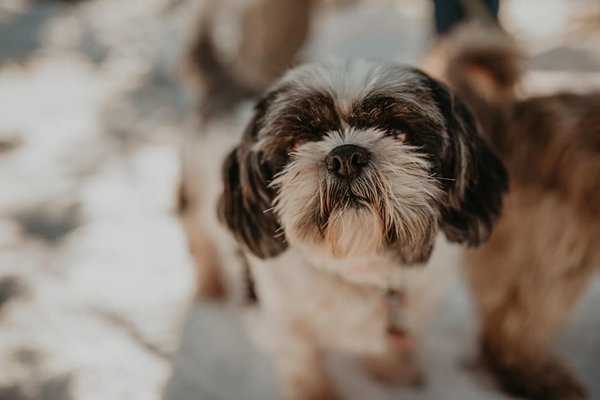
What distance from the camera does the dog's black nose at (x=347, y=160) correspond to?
112cm

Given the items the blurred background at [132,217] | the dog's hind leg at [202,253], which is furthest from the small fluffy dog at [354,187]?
the dog's hind leg at [202,253]

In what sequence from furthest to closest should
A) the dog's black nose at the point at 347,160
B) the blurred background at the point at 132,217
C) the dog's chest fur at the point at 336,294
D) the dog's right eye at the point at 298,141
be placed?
the blurred background at the point at 132,217, the dog's chest fur at the point at 336,294, the dog's right eye at the point at 298,141, the dog's black nose at the point at 347,160

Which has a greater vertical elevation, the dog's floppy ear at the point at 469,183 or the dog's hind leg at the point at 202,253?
the dog's floppy ear at the point at 469,183

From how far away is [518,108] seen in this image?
1.68 meters

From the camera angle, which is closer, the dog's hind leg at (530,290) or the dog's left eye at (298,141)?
the dog's left eye at (298,141)

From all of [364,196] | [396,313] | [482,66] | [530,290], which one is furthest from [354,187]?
[482,66]

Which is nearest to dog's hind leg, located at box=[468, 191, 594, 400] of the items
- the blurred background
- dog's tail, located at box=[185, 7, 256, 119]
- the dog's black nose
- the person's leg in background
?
the blurred background

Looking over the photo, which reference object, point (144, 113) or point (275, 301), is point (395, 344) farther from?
point (144, 113)

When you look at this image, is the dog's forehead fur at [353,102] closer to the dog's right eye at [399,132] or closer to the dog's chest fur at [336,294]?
the dog's right eye at [399,132]

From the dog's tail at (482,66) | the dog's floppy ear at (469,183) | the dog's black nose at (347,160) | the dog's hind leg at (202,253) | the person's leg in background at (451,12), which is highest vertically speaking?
the person's leg in background at (451,12)

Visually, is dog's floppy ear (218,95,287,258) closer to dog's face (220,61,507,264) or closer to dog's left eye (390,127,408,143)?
dog's face (220,61,507,264)

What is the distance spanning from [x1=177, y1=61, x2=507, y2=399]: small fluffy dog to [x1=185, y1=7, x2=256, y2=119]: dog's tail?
941 mm

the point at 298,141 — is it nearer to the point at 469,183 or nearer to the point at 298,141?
the point at 298,141

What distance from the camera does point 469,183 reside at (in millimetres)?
1334
